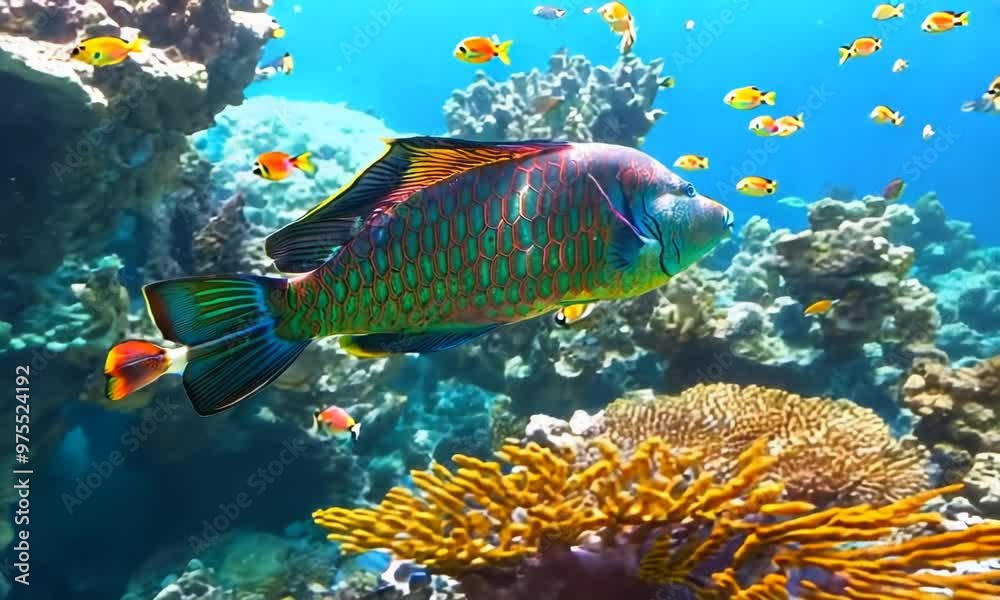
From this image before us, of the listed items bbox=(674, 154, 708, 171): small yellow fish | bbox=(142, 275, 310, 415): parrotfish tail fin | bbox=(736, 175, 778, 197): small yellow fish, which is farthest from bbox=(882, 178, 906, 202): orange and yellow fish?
bbox=(142, 275, 310, 415): parrotfish tail fin

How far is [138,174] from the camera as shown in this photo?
6.96m

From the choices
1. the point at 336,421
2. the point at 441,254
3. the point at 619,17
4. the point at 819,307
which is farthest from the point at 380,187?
the point at 619,17

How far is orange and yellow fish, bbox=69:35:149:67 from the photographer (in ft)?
18.0

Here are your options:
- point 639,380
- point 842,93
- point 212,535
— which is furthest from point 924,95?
point 212,535

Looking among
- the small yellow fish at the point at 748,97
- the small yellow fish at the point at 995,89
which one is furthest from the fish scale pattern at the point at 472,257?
the small yellow fish at the point at 995,89

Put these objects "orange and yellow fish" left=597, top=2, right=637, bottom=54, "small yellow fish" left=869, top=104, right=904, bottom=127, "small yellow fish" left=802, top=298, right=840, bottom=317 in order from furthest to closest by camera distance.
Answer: "small yellow fish" left=869, top=104, right=904, bottom=127 < "orange and yellow fish" left=597, top=2, right=637, bottom=54 < "small yellow fish" left=802, top=298, right=840, bottom=317

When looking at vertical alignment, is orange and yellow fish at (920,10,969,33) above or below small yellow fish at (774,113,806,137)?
above

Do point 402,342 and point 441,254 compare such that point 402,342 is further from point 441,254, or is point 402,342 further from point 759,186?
point 759,186

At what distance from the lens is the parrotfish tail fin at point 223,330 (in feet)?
4.56

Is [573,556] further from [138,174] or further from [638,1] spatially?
[638,1]

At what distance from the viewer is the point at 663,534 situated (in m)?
1.97

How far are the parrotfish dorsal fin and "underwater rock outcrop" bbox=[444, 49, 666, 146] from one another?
973cm

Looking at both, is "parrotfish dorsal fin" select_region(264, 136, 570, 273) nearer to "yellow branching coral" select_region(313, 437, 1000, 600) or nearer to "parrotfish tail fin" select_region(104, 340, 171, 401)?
"parrotfish tail fin" select_region(104, 340, 171, 401)

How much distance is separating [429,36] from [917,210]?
4083 cm
